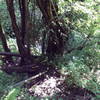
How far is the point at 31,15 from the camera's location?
10.4 ft

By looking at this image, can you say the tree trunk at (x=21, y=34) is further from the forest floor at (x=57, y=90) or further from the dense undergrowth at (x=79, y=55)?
the forest floor at (x=57, y=90)

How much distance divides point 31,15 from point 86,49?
1.34 m

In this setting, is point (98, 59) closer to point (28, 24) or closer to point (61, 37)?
point (61, 37)

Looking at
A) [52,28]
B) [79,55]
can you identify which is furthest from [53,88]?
[52,28]

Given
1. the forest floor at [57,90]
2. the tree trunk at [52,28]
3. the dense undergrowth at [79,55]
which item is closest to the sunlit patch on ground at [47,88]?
the forest floor at [57,90]

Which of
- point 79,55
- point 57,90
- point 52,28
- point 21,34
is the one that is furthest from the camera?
point 79,55

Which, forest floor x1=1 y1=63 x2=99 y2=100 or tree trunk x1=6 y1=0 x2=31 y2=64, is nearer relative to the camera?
forest floor x1=1 y1=63 x2=99 y2=100

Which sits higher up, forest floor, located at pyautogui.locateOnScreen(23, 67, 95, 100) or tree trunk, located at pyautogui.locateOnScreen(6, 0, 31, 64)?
tree trunk, located at pyautogui.locateOnScreen(6, 0, 31, 64)

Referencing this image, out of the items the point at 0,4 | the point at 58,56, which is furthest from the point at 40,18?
the point at 0,4

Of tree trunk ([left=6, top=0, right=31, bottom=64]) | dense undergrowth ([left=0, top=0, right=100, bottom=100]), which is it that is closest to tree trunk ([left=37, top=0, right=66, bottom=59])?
dense undergrowth ([left=0, top=0, right=100, bottom=100])

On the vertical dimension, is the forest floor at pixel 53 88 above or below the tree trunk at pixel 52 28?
below

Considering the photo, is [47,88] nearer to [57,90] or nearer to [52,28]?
[57,90]

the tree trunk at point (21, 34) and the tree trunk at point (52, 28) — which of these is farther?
the tree trunk at point (21, 34)

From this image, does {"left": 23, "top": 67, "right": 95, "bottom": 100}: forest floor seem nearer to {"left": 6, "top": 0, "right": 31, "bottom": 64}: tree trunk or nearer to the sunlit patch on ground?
the sunlit patch on ground
